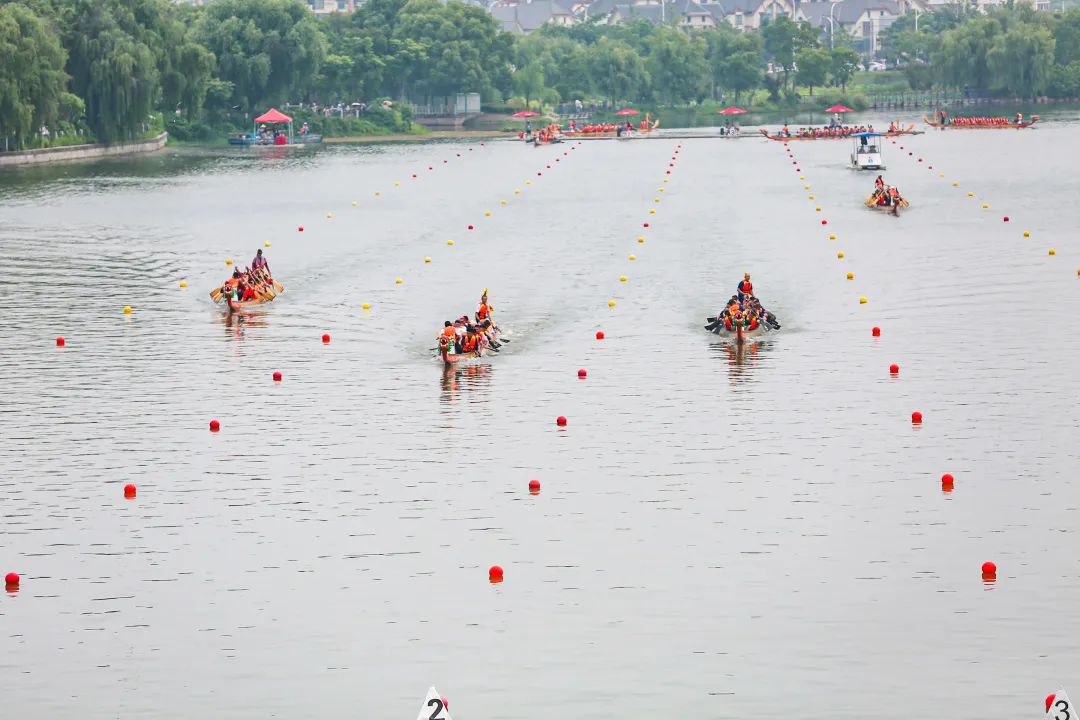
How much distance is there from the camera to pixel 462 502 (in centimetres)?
3600

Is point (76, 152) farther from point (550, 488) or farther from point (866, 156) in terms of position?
point (550, 488)

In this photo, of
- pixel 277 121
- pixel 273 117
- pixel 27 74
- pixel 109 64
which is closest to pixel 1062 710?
pixel 27 74

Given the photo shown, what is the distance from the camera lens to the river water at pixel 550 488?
26719 mm

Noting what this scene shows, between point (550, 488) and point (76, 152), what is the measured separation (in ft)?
362

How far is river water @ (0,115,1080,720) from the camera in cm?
2672

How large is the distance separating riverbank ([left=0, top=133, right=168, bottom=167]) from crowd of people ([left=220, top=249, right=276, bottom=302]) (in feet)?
Answer: 225

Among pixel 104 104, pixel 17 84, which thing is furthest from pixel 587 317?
pixel 104 104

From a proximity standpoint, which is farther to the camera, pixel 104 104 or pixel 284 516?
pixel 104 104

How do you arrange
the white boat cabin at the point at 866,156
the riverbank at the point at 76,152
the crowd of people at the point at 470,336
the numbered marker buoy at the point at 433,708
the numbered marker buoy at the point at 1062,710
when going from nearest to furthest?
1. the numbered marker buoy at the point at 1062,710
2. the numbered marker buoy at the point at 433,708
3. the crowd of people at the point at 470,336
4. the white boat cabin at the point at 866,156
5. the riverbank at the point at 76,152

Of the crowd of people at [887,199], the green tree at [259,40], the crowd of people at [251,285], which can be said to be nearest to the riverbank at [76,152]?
the green tree at [259,40]

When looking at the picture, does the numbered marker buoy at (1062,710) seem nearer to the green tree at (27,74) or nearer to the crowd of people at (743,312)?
the crowd of people at (743,312)

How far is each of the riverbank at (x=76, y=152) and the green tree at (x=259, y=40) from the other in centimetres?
1836

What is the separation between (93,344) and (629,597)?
31010mm

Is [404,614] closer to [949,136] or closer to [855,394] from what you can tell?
[855,394]
